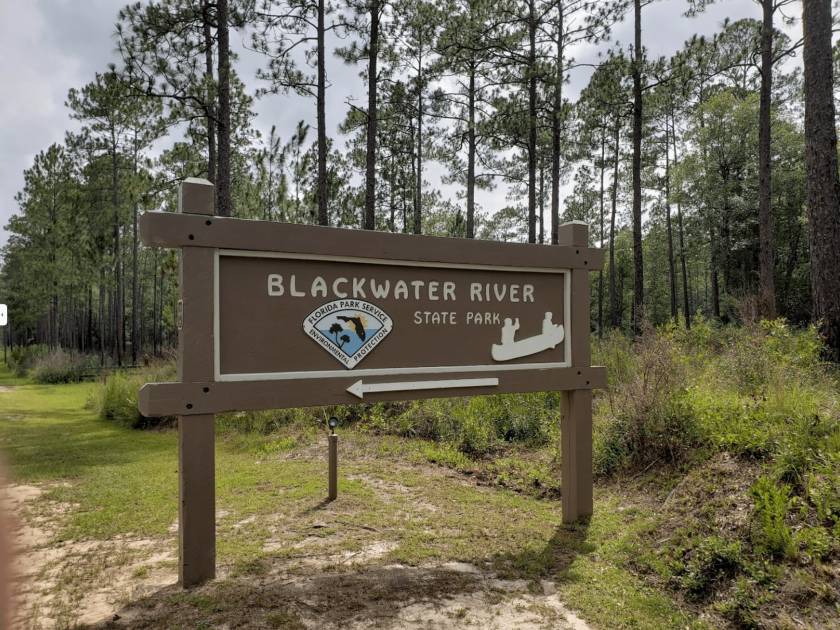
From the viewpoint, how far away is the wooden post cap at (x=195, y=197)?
3248 millimetres

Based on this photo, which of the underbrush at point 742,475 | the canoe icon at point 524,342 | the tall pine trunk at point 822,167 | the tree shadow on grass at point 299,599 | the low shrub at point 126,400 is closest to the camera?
the tree shadow on grass at point 299,599

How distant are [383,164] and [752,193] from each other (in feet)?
55.6

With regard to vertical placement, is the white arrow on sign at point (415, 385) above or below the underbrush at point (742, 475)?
above

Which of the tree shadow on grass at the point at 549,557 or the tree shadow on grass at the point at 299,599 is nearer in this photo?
the tree shadow on grass at the point at 299,599

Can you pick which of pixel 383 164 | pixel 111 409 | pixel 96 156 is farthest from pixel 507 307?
pixel 96 156

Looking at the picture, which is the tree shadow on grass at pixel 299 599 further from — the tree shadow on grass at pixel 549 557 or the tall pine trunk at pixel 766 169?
the tall pine trunk at pixel 766 169

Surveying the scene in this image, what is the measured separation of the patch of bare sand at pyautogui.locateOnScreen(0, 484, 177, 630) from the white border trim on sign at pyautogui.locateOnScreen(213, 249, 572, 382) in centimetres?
133

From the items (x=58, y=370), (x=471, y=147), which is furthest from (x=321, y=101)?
(x=58, y=370)

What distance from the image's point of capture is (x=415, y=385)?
151 inches

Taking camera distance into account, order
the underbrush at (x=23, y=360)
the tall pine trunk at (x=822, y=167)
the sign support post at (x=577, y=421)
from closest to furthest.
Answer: the sign support post at (x=577, y=421)
the tall pine trunk at (x=822, y=167)
the underbrush at (x=23, y=360)

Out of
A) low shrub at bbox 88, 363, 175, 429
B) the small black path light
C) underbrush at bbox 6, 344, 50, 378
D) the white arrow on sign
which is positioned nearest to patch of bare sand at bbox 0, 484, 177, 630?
the small black path light

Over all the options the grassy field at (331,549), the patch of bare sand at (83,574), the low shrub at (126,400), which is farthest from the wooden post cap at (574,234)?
the low shrub at (126,400)

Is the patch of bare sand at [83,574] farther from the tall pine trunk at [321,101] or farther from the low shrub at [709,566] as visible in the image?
the tall pine trunk at [321,101]

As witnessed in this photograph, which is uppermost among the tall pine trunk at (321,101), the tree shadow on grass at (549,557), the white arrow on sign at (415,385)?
the tall pine trunk at (321,101)
